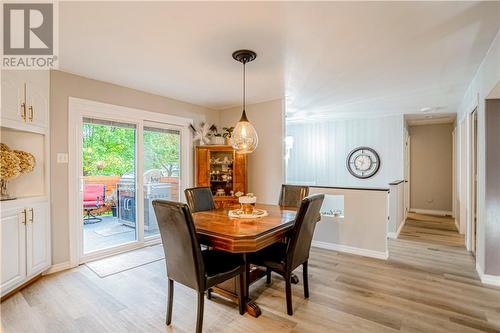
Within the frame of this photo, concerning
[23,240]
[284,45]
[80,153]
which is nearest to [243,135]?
[284,45]

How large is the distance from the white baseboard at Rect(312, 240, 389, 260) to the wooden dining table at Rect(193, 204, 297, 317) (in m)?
1.50

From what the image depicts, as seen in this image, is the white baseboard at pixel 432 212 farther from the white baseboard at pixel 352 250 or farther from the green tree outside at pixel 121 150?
the green tree outside at pixel 121 150

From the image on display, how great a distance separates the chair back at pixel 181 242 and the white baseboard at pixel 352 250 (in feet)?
8.55

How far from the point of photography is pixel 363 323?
2043 mm

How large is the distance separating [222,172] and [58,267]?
8.82ft

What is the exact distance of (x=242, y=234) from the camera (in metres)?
1.92

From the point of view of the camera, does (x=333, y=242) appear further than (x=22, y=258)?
Yes

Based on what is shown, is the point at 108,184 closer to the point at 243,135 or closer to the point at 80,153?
the point at 80,153

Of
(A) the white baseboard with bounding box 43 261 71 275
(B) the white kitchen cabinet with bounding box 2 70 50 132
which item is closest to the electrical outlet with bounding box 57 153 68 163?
(B) the white kitchen cabinet with bounding box 2 70 50 132

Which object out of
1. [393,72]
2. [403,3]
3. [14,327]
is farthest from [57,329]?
[393,72]

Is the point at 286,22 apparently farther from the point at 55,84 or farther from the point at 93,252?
the point at 93,252

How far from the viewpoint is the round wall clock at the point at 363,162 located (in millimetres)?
5934

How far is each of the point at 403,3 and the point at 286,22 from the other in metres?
0.83

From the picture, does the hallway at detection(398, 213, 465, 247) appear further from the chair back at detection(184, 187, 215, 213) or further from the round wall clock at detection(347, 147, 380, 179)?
the chair back at detection(184, 187, 215, 213)
